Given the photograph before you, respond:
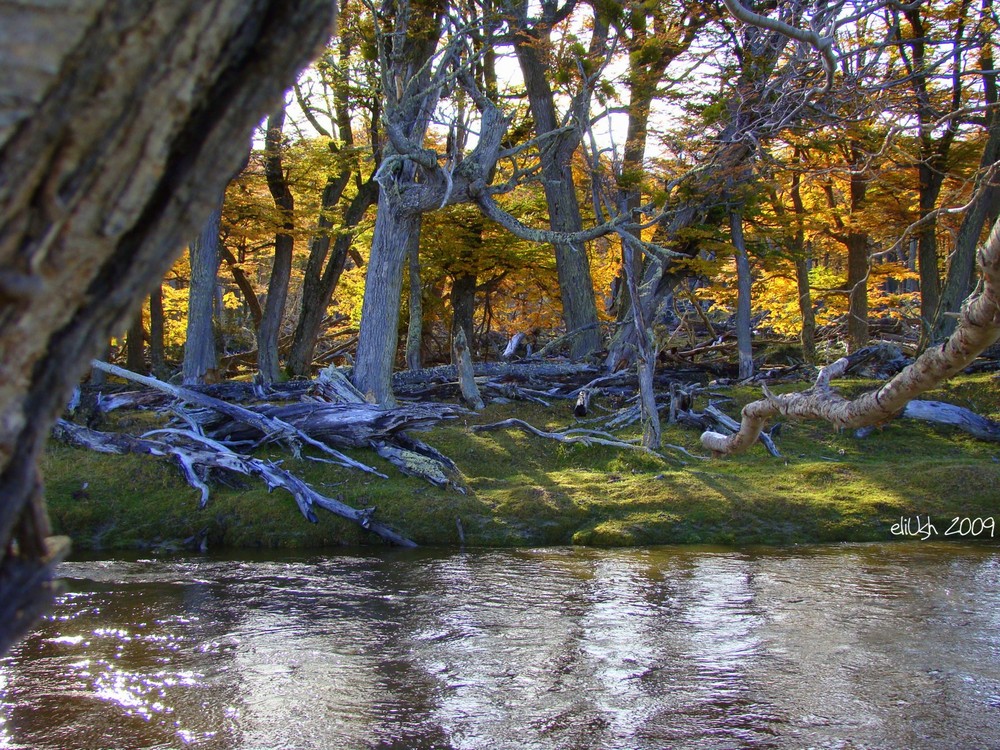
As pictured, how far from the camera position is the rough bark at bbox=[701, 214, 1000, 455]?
9.87 feet

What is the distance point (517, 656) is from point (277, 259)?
557 inches

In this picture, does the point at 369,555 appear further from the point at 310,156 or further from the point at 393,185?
the point at 310,156

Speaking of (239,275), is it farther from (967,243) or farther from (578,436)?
(967,243)

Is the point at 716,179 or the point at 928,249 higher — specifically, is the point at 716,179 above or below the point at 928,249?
above

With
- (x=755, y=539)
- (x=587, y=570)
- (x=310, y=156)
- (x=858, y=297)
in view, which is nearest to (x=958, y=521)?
(x=755, y=539)

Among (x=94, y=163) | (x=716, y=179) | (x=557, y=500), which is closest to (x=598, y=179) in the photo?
(x=716, y=179)

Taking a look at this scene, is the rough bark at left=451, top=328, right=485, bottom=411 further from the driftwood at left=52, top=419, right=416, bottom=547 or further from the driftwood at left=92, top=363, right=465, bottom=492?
the driftwood at left=52, top=419, right=416, bottom=547

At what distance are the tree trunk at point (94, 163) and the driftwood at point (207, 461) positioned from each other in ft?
24.6

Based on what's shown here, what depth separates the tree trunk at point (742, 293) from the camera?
13922 millimetres

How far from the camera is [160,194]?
1460 millimetres

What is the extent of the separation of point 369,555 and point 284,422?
2855mm

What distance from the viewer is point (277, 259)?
18.2 meters

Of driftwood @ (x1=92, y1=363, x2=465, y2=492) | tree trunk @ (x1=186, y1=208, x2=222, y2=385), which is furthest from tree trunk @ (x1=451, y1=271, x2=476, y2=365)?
driftwood @ (x1=92, y1=363, x2=465, y2=492)

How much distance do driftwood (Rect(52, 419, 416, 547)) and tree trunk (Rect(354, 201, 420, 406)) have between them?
8.75 feet
